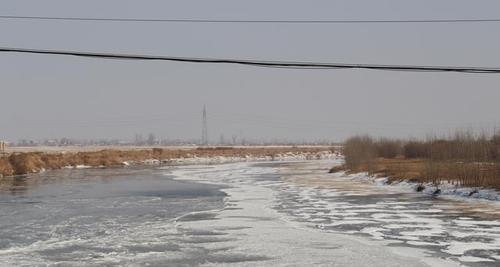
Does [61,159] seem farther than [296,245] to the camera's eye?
Yes

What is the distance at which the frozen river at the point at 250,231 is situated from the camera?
424 inches

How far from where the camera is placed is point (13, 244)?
12.7 m

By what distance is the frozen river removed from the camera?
1076cm

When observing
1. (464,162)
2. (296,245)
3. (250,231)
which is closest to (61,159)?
(464,162)

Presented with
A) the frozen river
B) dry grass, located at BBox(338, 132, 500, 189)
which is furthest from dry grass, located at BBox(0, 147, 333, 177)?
dry grass, located at BBox(338, 132, 500, 189)

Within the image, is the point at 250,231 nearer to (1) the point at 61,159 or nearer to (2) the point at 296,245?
(2) the point at 296,245

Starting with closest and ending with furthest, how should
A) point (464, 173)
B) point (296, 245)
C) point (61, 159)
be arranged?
point (296, 245) → point (464, 173) → point (61, 159)

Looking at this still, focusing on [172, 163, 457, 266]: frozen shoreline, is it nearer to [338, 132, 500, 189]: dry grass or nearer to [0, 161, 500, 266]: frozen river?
[0, 161, 500, 266]: frozen river

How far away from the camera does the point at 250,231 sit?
14242mm

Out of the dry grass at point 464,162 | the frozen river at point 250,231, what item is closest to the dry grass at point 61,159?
the frozen river at point 250,231

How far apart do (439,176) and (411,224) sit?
11.8m

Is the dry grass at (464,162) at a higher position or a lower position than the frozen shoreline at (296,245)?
higher

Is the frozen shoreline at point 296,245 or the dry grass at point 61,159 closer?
the frozen shoreline at point 296,245

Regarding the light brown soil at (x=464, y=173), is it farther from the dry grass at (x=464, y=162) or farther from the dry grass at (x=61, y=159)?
the dry grass at (x=61, y=159)
